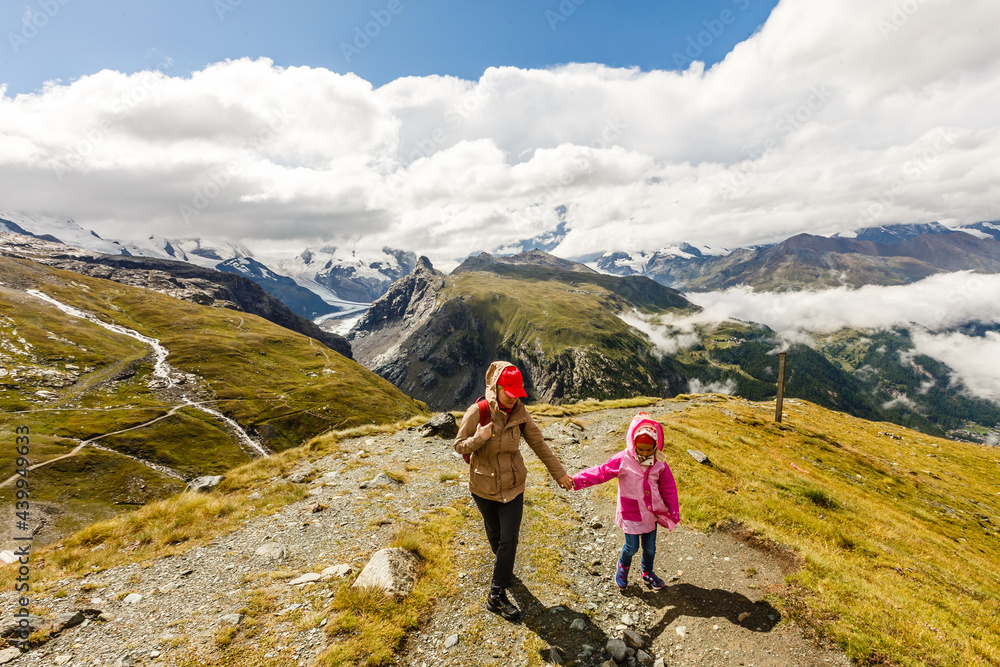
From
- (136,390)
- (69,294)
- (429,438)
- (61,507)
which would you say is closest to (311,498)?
(429,438)

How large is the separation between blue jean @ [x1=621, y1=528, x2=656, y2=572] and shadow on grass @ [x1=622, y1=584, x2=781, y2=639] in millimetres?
620

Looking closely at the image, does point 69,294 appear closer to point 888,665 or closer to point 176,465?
point 176,465

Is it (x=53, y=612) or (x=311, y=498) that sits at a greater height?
(x=53, y=612)

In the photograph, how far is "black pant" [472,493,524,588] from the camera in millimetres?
8320

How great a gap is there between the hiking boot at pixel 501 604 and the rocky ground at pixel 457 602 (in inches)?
5.9

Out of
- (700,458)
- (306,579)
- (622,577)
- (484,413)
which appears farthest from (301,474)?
(700,458)

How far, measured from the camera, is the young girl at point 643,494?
949cm

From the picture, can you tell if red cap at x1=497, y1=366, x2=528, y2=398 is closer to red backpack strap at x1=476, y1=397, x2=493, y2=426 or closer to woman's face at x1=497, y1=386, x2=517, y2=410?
woman's face at x1=497, y1=386, x2=517, y2=410

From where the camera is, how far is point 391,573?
8.67 m

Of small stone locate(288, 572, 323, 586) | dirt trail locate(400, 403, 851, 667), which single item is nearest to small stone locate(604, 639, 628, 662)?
dirt trail locate(400, 403, 851, 667)

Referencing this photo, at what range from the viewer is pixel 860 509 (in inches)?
671

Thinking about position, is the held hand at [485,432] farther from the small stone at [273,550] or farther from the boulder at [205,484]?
the boulder at [205,484]

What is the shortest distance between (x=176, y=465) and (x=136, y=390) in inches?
2065

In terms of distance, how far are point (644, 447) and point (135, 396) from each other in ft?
511
